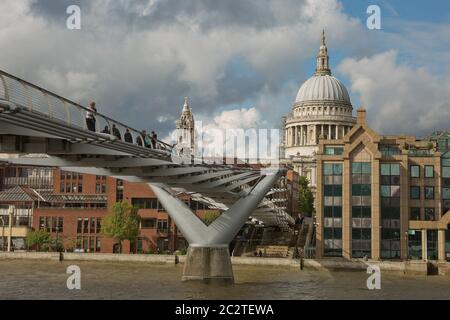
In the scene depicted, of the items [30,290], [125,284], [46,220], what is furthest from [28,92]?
[46,220]

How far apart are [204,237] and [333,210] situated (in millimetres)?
20970

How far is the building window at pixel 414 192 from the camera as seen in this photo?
6456cm

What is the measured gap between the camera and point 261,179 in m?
49.7

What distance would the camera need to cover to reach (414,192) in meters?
64.6

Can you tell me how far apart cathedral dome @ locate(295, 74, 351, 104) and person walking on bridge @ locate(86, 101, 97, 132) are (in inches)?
5198

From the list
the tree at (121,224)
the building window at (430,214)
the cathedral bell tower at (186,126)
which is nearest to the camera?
the building window at (430,214)

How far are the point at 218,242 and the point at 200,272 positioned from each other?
2.04 m

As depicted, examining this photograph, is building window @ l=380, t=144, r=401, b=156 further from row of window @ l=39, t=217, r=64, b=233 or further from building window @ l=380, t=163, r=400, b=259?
row of window @ l=39, t=217, r=64, b=233

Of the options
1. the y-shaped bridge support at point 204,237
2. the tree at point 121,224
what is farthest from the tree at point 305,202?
the y-shaped bridge support at point 204,237

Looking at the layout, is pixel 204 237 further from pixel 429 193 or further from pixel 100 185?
pixel 100 185

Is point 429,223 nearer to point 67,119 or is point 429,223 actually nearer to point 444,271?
point 444,271

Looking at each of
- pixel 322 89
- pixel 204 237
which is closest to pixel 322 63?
pixel 322 89

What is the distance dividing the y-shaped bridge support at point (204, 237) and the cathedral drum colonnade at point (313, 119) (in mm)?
98026

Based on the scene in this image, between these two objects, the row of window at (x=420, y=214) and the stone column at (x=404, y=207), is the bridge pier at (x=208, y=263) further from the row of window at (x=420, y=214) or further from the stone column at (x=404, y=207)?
the row of window at (x=420, y=214)
